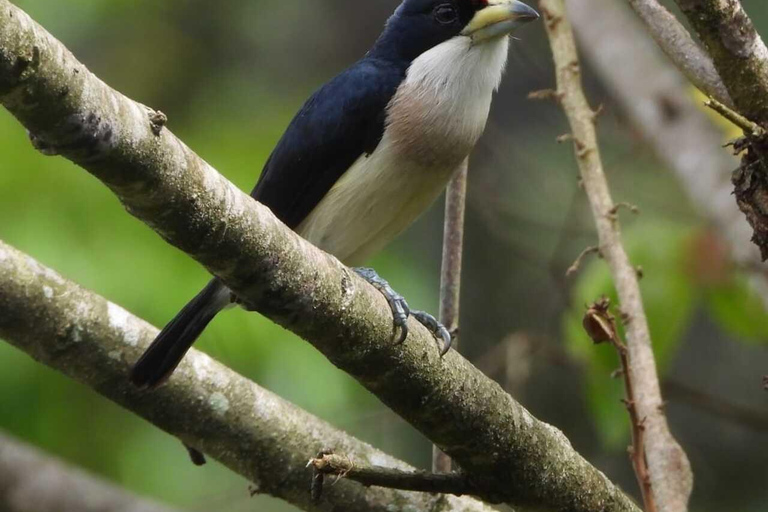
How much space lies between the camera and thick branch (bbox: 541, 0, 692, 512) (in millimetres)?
2752

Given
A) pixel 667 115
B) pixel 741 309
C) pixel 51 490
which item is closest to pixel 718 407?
pixel 741 309

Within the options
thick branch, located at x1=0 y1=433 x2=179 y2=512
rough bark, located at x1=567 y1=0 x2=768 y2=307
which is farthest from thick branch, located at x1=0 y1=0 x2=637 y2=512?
thick branch, located at x1=0 y1=433 x2=179 y2=512

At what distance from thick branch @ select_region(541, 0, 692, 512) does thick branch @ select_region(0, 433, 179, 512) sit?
185 centimetres

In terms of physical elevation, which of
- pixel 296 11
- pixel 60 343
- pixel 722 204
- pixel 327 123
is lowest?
pixel 60 343

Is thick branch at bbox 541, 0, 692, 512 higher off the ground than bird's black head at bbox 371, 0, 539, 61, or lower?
lower

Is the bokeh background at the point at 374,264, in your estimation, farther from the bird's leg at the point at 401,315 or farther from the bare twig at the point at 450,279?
the bird's leg at the point at 401,315

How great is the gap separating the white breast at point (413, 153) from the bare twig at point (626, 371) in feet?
3.13

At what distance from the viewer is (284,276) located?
205cm

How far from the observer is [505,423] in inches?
95.3

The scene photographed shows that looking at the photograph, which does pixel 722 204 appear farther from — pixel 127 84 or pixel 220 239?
pixel 127 84

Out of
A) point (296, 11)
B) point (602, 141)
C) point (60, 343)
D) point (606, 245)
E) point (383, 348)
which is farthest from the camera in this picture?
point (296, 11)

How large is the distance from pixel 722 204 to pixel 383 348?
2.01m

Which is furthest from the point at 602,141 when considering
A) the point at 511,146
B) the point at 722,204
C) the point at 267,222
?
the point at 267,222

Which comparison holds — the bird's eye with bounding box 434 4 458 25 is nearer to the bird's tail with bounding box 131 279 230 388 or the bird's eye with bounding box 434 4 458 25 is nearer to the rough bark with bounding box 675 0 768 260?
the bird's tail with bounding box 131 279 230 388
